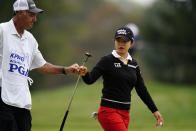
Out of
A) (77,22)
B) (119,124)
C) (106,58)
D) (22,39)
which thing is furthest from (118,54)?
(77,22)

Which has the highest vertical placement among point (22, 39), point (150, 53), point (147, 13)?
point (22, 39)

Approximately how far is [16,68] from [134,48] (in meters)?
8.53

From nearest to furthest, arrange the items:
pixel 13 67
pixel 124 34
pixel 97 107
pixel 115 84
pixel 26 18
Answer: pixel 13 67
pixel 26 18
pixel 115 84
pixel 124 34
pixel 97 107

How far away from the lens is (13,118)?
18.6ft

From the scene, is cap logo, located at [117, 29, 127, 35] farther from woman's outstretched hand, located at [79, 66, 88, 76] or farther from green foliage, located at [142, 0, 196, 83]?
green foliage, located at [142, 0, 196, 83]

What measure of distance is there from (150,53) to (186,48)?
2.99 meters

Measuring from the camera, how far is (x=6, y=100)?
5605 millimetres

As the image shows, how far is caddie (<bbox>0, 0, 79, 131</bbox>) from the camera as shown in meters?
5.62

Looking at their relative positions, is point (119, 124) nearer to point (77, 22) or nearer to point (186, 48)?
point (186, 48)

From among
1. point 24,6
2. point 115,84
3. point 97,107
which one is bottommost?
point 97,107

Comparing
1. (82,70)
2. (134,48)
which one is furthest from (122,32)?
(134,48)

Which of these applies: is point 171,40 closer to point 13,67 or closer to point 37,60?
point 37,60

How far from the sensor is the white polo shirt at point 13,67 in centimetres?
562

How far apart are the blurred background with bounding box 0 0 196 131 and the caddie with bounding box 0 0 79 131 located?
8.73 meters
